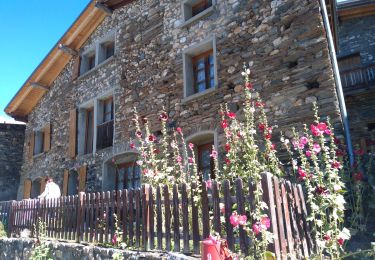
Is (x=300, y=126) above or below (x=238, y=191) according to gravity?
above

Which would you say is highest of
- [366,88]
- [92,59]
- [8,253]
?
[92,59]

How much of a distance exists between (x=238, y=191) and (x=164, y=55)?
5.84 m

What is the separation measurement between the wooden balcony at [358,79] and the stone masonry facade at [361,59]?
6cm

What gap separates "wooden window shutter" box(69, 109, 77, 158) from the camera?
1037 centimetres

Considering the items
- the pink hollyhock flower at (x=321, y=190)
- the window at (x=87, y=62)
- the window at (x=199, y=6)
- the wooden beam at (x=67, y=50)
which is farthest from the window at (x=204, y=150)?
the wooden beam at (x=67, y=50)

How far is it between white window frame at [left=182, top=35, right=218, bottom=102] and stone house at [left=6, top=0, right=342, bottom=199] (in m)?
0.02

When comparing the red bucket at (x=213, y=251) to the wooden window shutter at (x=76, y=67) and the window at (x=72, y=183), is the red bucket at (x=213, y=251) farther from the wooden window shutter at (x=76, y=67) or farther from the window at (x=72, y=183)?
the wooden window shutter at (x=76, y=67)

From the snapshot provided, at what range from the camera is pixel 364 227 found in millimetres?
4480

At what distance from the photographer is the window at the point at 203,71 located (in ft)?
25.0

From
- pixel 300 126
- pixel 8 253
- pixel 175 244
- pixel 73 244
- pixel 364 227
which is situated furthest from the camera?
pixel 8 253

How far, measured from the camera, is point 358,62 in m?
11.7

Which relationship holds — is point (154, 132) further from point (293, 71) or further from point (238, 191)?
point (238, 191)

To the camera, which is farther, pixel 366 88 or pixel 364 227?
pixel 366 88

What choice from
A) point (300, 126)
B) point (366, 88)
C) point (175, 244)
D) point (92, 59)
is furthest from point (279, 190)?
point (92, 59)
